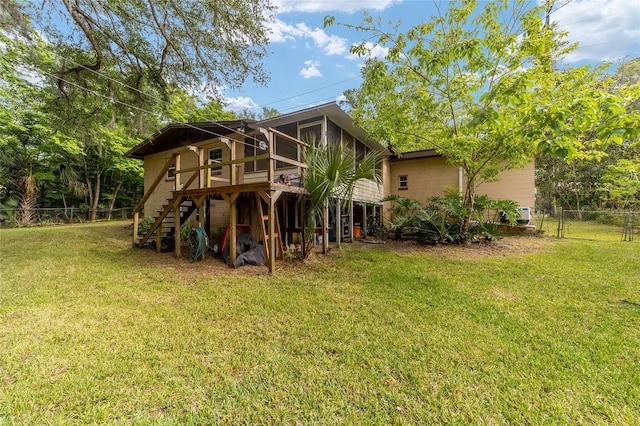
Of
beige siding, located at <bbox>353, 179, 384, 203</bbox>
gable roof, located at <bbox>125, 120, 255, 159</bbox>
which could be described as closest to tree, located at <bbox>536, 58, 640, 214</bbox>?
beige siding, located at <bbox>353, 179, 384, 203</bbox>

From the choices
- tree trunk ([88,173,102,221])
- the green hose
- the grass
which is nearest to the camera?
the grass

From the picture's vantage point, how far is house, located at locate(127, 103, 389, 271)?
A: 19.0 ft

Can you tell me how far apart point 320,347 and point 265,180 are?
6.68m

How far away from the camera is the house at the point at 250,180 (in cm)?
579

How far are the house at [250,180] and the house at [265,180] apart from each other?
0.08 ft

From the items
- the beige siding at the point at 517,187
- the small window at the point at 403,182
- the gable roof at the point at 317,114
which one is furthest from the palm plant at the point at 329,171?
the beige siding at the point at 517,187

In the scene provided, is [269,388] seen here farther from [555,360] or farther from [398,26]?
[398,26]

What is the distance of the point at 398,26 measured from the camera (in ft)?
21.9

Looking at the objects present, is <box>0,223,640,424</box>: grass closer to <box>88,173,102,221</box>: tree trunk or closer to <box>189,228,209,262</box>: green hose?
<box>189,228,209,262</box>: green hose

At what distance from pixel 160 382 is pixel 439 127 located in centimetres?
876

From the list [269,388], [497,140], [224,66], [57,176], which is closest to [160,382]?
[269,388]

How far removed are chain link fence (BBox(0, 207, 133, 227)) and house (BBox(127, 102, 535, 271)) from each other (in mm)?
7252

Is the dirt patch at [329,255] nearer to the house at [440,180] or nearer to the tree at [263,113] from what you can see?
the house at [440,180]

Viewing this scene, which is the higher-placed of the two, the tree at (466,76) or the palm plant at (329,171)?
the tree at (466,76)
